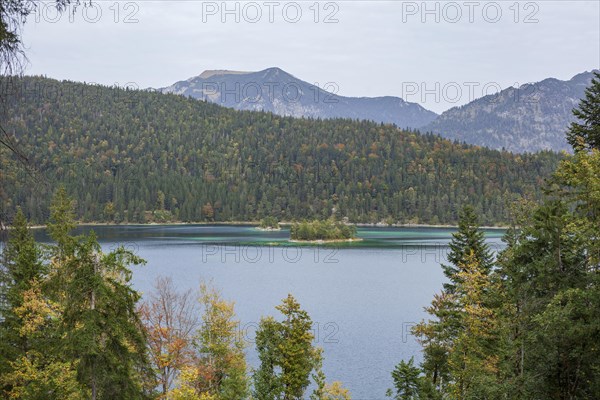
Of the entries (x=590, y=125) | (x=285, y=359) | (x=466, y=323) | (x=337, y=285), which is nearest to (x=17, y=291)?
(x=285, y=359)

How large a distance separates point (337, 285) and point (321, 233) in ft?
243

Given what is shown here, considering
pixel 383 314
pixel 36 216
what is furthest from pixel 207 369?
pixel 36 216

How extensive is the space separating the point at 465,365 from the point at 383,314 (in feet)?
117

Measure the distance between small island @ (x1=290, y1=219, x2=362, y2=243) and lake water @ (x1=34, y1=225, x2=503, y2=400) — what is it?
11543 millimetres

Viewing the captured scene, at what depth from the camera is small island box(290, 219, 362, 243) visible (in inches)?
5881

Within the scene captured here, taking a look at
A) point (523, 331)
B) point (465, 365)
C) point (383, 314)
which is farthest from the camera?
point (383, 314)

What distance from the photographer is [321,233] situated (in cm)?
15188

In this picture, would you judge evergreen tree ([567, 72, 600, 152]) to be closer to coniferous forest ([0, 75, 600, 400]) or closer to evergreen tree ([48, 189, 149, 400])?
coniferous forest ([0, 75, 600, 400])

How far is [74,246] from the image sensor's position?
15219 mm

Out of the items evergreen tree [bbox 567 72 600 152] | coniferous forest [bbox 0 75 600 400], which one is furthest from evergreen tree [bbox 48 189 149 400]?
evergreen tree [bbox 567 72 600 152]

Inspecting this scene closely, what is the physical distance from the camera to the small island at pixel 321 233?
14938cm

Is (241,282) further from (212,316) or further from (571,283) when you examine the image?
(571,283)

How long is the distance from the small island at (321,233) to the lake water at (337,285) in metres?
11.5

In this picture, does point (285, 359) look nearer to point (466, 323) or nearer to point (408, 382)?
point (408, 382)
